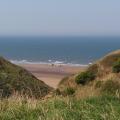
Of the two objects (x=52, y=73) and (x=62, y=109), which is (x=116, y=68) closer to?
(x=62, y=109)

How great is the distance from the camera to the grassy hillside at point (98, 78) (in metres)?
20.6

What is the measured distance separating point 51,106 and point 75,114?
3.74ft

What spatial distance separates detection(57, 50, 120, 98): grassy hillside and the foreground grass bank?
8.46 metres

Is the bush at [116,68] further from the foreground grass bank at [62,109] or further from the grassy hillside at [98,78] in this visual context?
the foreground grass bank at [62,109]

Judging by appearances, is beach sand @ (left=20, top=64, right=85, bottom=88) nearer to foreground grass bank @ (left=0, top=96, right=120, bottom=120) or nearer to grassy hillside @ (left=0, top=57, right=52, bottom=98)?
grassy hillside @ (left=0, top=57, right=52, bottom=98)

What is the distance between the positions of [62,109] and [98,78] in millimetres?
14453

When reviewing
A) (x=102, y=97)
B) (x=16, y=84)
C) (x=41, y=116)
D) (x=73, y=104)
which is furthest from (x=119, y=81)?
(x=41, y=116)

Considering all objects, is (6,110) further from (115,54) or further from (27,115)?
(115,54)

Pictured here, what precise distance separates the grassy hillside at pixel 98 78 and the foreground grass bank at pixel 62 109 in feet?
27.7

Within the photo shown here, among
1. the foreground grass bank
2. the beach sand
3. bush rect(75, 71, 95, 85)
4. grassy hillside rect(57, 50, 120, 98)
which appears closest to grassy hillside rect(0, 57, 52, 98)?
grassy hillside rect(57, 50, 120, 98)

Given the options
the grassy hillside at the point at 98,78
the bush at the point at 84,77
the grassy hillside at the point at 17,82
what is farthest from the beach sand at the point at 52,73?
the bush at the point at 84,77

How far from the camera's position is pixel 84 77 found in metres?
25.1

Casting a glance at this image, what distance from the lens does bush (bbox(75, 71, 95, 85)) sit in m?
24.5

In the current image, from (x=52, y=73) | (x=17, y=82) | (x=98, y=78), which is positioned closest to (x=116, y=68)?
(x=98, y=78)
